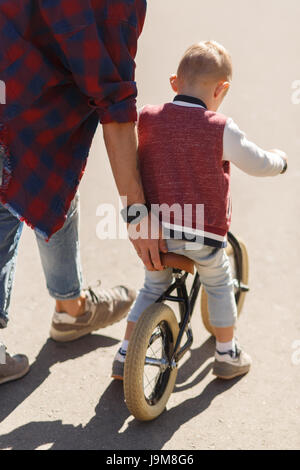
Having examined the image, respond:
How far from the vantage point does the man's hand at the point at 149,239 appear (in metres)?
2.64

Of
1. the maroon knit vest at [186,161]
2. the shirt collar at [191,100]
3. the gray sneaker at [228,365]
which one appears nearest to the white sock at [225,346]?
the gray sneaker at [228,365]

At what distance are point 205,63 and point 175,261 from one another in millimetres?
807

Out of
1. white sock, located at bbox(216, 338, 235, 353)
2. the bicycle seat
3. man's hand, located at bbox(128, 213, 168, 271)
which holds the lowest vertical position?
white sock, located at bbox(216, 338, 235, 353)

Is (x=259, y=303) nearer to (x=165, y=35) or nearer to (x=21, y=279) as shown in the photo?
(x=21, y=279)

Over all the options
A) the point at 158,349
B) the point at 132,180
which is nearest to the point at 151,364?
the point at 158,349

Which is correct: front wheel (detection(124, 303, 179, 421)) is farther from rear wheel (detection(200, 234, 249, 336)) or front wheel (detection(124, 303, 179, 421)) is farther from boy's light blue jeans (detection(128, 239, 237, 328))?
rear wheel (detection(200, 234, 249, 336))

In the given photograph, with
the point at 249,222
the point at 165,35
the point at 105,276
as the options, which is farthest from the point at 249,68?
the point at 105,276

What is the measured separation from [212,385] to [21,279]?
1422 millimetres

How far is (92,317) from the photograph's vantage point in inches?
134

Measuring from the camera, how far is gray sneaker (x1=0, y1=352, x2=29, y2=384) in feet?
9.99

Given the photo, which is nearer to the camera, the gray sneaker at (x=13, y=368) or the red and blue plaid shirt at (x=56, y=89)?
the red and blue plaid shirt at (x=56, y=89)

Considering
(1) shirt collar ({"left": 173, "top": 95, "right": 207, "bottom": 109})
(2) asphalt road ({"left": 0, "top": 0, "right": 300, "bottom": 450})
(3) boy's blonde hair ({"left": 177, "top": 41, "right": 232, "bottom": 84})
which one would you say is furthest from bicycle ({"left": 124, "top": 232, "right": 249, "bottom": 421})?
(3) boy's blonde hair ({"left": 177, "top": 41, "right": 232, "bottom": 84})

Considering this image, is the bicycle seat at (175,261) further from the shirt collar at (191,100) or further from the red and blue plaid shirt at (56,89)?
the shirt collar at (191,100)

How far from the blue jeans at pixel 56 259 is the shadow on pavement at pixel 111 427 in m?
0.41
